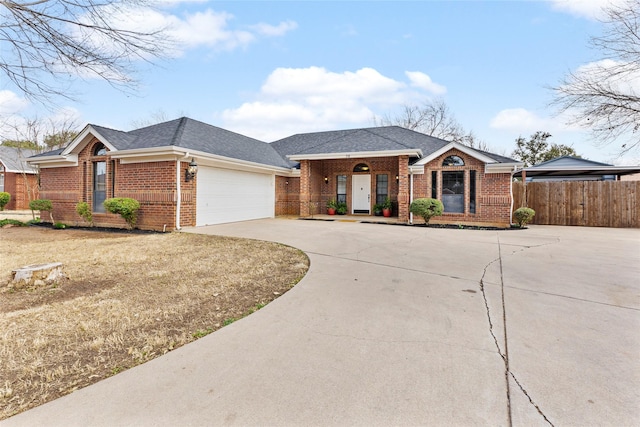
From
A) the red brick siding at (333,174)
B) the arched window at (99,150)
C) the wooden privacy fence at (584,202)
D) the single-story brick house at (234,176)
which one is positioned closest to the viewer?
the single-story brick house at (234,176)

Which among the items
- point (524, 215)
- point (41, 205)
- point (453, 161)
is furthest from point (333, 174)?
point (41, 205)

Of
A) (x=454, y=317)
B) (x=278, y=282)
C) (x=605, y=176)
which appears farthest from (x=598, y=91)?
(x=605, y=176)

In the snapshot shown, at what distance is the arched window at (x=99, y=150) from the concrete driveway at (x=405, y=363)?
11.9m

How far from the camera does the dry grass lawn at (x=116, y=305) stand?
8.02 feet

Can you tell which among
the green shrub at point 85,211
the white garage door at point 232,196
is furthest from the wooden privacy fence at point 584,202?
the green shrub at point 85,211

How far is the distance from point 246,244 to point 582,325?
22.0ft

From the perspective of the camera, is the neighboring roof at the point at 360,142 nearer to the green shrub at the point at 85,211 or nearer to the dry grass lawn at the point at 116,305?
the dry grass lawn at the point at 116,305

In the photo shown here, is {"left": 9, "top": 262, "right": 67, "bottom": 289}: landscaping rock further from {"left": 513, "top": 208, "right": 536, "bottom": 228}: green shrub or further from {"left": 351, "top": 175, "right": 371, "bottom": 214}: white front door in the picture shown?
{"left": 513, "top": 208, "right": 536, "bottom": 228}: green shrub

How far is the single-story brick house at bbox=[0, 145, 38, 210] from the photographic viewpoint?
72.8 feet

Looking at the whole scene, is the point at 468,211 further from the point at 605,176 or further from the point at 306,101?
the point at 306,101

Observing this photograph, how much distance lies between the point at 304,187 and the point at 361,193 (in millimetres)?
3280

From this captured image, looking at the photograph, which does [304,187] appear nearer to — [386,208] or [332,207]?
[332,207]

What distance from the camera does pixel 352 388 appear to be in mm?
Answer: 2131

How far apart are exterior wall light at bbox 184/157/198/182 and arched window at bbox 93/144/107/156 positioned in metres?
4.30
